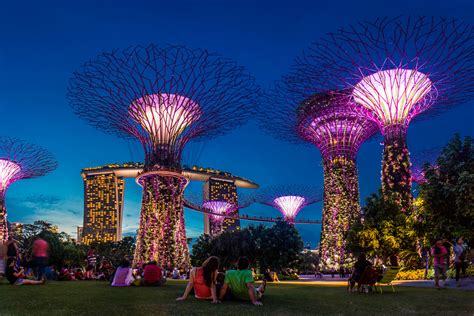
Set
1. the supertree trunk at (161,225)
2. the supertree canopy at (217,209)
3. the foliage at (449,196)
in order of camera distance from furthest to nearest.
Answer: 1. the supertree canopy at (217,209)
2. the supertree trunk at (161,225)
3. the foliage at (449,196)

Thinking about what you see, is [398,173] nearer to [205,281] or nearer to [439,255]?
[439,255]

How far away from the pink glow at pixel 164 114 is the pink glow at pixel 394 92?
12099mm

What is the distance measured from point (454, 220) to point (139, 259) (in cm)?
2104

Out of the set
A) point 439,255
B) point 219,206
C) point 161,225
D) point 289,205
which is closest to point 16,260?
point 439,255

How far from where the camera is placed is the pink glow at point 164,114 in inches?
1315

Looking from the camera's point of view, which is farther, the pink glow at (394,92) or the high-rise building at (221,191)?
the high-rise building at (221,191)

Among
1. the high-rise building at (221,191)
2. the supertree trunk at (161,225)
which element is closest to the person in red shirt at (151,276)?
the supertree trunk at (161,225)

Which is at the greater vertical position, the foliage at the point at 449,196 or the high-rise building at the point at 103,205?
the high-rise building at the point at 103,205

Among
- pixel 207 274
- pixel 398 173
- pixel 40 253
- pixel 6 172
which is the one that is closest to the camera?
pixel 207 274

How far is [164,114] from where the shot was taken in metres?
34.3

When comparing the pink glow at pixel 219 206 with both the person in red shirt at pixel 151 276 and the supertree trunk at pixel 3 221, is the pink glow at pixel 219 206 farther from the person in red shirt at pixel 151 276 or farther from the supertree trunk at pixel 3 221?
the person in red shirt at pixel 151 276

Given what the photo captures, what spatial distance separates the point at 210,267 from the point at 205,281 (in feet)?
1.28

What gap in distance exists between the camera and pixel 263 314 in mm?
7738

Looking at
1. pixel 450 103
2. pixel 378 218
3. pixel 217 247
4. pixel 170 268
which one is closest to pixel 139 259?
pixel 170 268
